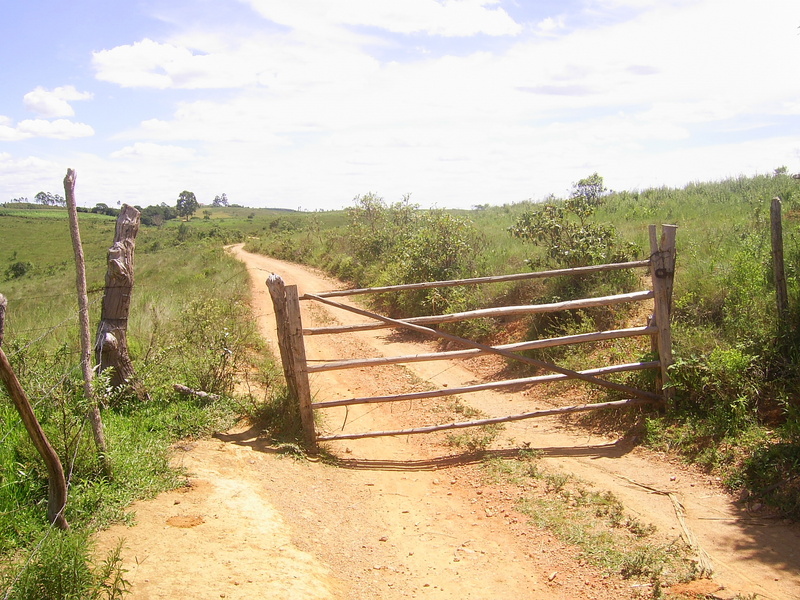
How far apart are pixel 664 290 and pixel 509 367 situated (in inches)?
122

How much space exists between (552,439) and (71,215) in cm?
467

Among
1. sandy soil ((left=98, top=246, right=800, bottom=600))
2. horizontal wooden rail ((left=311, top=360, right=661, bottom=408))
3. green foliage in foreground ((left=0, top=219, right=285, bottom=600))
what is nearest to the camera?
green foliage in foreground ((left=0, top=219, right=285, bottom=600))

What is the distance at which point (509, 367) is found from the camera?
866 centimetres

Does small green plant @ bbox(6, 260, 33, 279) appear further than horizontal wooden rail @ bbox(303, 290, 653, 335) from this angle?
Yes

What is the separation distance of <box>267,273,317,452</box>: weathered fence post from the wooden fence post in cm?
346

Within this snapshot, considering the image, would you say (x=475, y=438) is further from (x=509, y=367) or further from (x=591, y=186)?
(x=591, y=186)

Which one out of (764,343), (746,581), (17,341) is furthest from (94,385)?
(764,343)

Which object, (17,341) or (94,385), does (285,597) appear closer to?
(94,385)

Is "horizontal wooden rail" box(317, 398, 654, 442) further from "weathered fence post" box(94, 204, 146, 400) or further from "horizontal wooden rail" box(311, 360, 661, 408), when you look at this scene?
"weathered fence post" box(94, 204, 146, 400)

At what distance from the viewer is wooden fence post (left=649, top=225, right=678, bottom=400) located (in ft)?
19.4

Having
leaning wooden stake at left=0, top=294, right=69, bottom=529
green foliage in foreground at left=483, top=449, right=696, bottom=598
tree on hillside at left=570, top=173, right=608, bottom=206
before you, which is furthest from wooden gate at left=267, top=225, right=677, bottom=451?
tree on hillside at left=570, top=173, right=608, bottom=206

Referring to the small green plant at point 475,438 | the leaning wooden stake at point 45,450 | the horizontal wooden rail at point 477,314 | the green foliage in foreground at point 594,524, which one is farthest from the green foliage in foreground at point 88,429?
the green foliage in foreground at point 594,524

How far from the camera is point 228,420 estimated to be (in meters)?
6.18

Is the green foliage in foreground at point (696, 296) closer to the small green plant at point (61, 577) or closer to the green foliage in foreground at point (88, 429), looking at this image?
the green foliage in foreground at point (88, 429)
